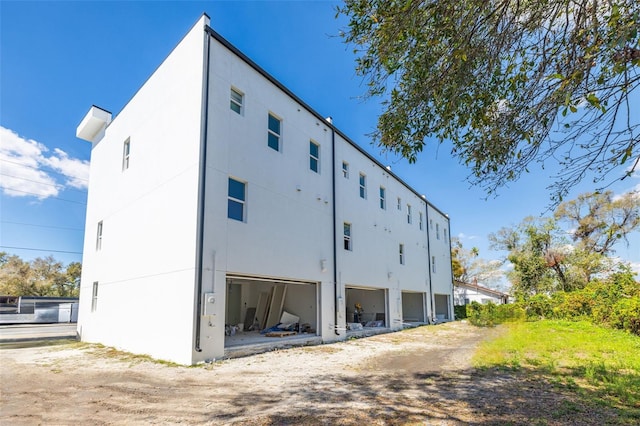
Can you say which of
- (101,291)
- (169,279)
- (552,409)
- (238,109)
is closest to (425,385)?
(552,409)

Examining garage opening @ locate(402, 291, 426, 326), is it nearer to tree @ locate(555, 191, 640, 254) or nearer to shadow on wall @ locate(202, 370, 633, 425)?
tree @ locate(555, 191, 640, 254)

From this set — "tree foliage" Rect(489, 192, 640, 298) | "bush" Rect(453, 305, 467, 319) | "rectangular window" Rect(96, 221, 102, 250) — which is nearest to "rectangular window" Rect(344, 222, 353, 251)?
"rectangular window" Rect(96, 221, 102, 250)

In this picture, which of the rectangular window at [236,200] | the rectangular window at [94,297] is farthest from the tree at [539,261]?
the rectangular window at [94,297]

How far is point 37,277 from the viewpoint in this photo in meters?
43.1

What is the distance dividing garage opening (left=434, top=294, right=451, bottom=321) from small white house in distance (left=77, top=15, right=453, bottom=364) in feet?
40.2

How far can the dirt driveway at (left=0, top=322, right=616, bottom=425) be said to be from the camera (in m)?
4.62

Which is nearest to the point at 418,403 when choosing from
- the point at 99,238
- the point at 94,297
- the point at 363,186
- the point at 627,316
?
the point at 94,297

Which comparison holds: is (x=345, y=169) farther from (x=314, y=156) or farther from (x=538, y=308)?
(x=538, y=308)

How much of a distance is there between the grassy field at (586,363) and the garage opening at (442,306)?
1488cm

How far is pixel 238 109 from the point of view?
35.3 ft

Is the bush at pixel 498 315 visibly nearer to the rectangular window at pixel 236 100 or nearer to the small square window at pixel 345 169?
the small square window at pixel 345 169

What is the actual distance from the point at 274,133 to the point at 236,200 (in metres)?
3.13

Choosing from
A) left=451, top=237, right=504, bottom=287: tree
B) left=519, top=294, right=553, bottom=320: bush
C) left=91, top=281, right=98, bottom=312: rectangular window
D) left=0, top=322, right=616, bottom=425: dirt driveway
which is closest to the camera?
left=0, top=322, right=616, bottom=425: dirt driveway

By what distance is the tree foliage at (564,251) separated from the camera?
29.8m
